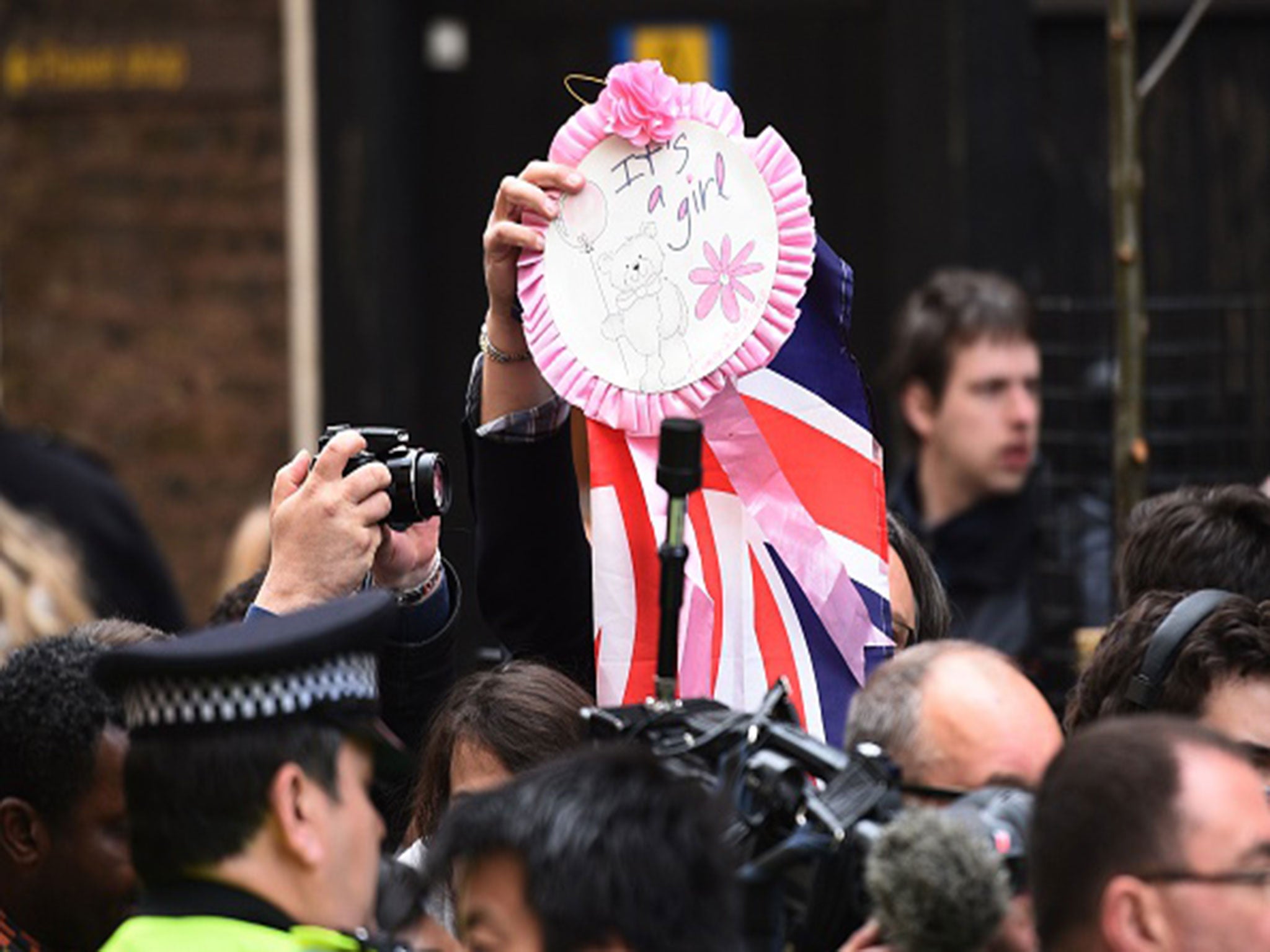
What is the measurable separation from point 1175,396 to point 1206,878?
12.2 feet

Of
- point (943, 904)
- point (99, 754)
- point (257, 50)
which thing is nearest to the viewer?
point (943, 904)

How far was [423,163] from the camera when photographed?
7.63 m

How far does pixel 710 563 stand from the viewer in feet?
12.0

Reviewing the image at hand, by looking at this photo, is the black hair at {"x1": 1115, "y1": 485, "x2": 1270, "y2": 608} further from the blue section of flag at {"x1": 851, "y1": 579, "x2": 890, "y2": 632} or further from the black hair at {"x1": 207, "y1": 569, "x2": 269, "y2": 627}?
the black hair at {"x1": 207, "y1": 569, "x2": 269, "y2": 627}

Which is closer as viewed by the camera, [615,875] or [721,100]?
[615,875]

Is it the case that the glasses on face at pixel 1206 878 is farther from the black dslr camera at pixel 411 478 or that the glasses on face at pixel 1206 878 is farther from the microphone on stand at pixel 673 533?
the black dslr camera at pixel 411 478

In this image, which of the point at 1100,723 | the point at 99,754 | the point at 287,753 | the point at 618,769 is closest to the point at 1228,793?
the point at 1100,723

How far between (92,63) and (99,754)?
14.1 feet

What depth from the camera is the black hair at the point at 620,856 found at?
257 centimetres

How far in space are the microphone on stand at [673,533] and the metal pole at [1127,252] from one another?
2.25 meters

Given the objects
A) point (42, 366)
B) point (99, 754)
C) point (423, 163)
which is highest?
point (423, 163)

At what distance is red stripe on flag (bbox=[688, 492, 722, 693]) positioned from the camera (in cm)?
364

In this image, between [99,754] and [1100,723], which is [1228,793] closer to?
[1100,723]

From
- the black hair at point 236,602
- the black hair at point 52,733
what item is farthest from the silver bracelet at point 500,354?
the black hair at point 236,602
